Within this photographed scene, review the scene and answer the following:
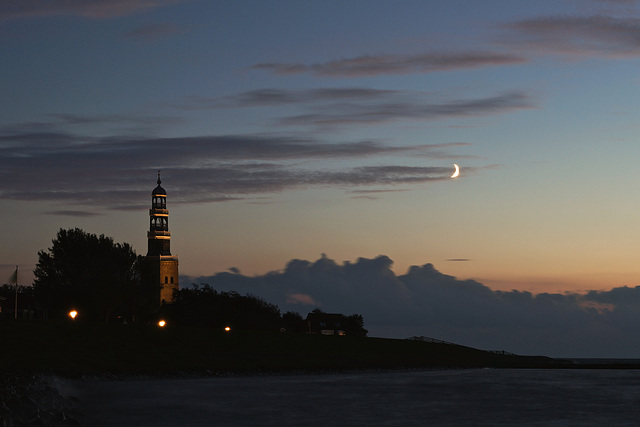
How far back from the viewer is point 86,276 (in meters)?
139

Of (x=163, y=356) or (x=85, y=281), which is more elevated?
(x=85, y=281)

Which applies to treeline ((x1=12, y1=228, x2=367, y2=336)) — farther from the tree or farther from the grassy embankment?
the grassy embankment

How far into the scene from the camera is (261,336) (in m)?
132

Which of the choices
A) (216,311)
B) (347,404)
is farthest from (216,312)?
(347,404)

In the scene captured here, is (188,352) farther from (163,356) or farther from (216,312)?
(216,312)

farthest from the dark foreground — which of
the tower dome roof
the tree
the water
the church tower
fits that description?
the tower dome roof

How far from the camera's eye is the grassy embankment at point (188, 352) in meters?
83.9

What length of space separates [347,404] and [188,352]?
52.2m

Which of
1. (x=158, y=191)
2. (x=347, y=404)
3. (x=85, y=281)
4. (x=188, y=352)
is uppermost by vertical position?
(x=158, y=191)

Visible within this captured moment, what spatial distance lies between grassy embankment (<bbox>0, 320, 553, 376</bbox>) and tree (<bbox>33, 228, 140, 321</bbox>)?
2097 cm

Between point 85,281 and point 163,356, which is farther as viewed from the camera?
point 85,281

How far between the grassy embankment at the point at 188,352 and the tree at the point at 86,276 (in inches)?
826

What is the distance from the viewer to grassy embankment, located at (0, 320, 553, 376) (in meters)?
83.9

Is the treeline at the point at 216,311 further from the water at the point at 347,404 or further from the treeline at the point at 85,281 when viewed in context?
the water at the point at 347,404
